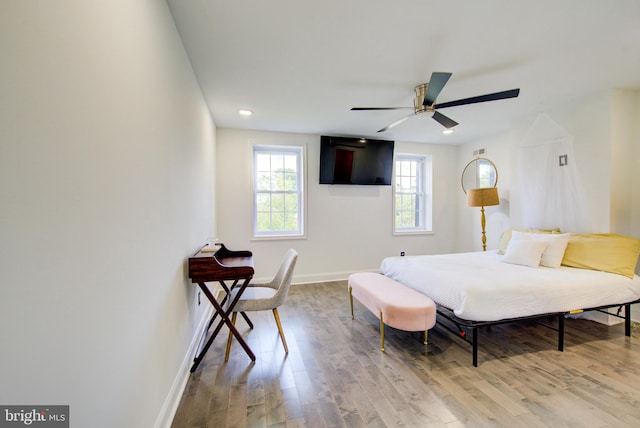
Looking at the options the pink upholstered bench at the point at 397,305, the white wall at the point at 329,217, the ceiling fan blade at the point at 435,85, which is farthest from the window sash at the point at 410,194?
the ceiling fan blade at the point at 435,85

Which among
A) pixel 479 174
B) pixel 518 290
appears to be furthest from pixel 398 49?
pixel 479 174

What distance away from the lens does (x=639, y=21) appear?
1773mm

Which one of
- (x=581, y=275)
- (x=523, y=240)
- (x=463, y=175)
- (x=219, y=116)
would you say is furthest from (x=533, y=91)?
(x=219, y=116)

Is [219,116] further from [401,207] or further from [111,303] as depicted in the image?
[401,207]

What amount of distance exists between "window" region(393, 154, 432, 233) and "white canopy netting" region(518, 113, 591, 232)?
174 cm

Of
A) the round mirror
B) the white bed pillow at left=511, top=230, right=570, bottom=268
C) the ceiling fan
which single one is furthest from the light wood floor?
the round mirror

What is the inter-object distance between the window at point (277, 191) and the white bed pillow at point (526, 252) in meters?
2.88

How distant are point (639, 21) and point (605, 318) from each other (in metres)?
2.81

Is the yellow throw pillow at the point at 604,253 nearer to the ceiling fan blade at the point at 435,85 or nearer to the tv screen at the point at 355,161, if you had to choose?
the ceiling fan blade at the point at 435,85

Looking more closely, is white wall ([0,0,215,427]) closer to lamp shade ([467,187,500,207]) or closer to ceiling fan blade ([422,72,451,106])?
ceiling fan blade ([422,72,451,106])

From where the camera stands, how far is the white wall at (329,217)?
4.19 meters

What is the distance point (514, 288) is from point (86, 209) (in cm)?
279

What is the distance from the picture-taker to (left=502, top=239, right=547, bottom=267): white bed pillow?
2.84 m

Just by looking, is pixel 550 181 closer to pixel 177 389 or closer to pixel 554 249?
pixel 554 249
